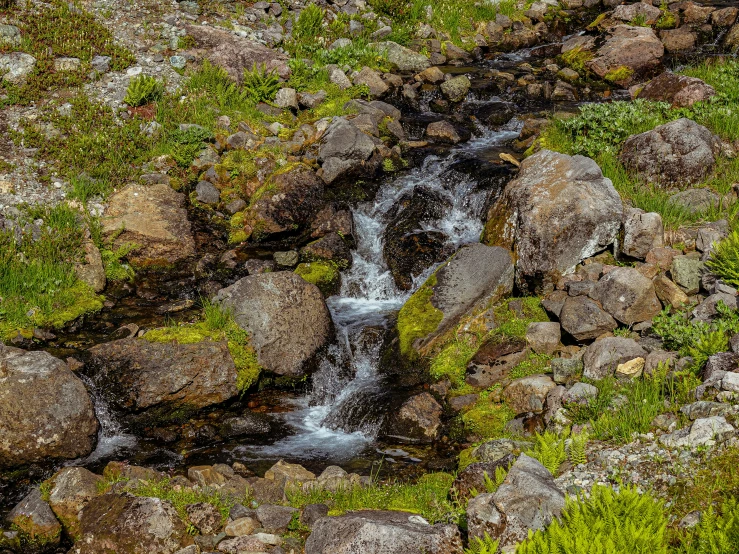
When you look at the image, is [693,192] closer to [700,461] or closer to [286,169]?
[700,461]

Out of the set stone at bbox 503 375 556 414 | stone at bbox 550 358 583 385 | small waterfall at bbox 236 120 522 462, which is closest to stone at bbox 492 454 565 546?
stone at bbox 503 375 556 414

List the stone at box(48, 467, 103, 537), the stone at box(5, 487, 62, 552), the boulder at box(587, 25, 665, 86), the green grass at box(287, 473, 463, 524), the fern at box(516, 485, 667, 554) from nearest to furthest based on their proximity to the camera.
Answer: the fern at box(516, 485, 667, 554) → the green grass at box(287, 473, 463, 524) → the stone at box(5, 487, 62, 552) → the stone at box(48, 467, 103, 537) → the boulder at box(587, 25, 665, 86)

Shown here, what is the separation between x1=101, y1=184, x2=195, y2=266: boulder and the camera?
1400 centimetres

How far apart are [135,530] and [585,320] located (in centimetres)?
716

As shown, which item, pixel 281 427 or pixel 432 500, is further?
pixel 281 427

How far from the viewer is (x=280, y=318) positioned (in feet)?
38.7

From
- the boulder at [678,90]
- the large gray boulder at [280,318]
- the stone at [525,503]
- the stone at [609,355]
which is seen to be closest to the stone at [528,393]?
the stone at [609,355]

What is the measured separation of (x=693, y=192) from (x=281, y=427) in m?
8.45

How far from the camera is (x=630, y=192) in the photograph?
1266 cm

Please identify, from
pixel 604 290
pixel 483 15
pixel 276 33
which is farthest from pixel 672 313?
pixel 483 15

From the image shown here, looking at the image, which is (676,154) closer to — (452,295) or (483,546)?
(452,295)

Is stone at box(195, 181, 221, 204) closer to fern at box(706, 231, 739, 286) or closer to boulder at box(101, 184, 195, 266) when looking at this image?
boulder at box(101, 184, 195, 266)

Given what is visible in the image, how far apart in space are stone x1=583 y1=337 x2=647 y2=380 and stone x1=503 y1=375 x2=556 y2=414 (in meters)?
0.64

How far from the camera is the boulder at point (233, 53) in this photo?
19.3 m
